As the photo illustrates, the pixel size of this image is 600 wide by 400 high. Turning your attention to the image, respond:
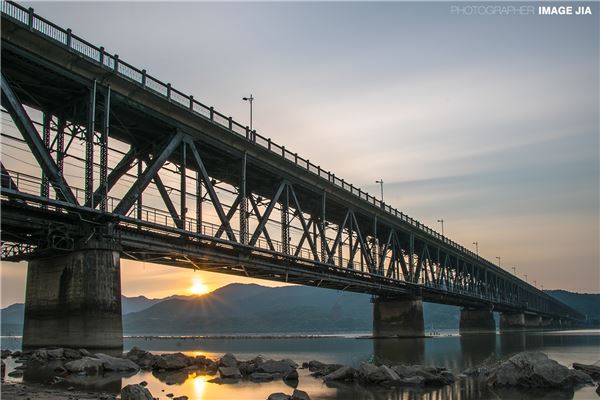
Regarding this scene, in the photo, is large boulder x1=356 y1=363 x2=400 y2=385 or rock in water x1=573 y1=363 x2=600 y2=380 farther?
rock in water x1=573 y1=363 x2=600 y2=380

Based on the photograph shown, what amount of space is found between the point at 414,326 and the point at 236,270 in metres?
46.0

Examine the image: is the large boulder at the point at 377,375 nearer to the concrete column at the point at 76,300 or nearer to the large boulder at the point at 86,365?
the large boulder at the point at 86,365

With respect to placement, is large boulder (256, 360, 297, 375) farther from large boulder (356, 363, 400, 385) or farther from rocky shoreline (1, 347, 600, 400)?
large boulder (356, 363, 400, 385)

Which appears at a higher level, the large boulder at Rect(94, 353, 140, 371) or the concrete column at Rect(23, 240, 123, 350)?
the concrete column at Rect(23, 240, 123, 350)

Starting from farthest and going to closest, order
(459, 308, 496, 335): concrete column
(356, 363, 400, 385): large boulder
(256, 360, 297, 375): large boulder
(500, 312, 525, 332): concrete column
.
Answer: (500, 312, 525, 332): concrete column
(459, 308, 496, 335): concrete column
(256, 360, 297, 375): large boulder
(356, 363, 400, 385): large boulder

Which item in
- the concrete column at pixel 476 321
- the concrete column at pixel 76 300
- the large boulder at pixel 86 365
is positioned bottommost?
the concrete column at pixel 476 321

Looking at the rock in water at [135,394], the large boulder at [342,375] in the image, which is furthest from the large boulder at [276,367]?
the rock in water at [135,394]

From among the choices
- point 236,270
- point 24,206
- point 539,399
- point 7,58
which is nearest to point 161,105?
point 7,58

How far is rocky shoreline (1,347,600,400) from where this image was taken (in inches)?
950

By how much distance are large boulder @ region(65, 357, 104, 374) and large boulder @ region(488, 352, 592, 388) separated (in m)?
18.0

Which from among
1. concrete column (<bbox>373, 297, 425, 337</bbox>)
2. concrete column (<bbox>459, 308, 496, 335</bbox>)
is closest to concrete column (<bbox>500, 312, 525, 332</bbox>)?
concrete column (<bbox>459, 308, 496, 335</bbox>)

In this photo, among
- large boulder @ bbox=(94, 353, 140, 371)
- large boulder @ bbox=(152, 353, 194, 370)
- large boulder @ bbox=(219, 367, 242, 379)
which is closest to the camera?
large boulder @ bbox=(94, 353, 140, 371)

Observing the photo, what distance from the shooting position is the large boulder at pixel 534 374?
24281 mm

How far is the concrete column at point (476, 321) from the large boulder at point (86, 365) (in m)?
125
